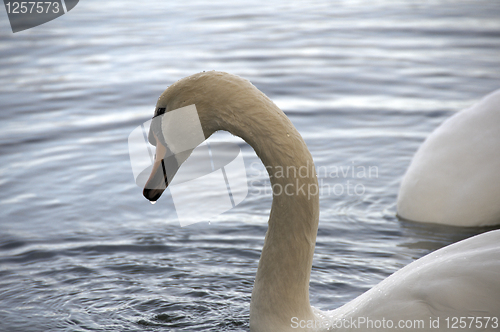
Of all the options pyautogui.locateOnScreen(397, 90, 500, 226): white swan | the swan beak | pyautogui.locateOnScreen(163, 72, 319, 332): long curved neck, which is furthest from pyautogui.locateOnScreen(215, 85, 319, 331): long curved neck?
pyautogui.locateOnScreen(397, 90, 500, 226): white swan

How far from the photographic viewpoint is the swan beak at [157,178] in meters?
2.93

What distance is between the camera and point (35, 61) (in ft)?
30.9

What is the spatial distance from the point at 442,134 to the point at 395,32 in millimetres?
6305

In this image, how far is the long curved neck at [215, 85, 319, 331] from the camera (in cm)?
270

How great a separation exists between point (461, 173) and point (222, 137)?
9.12ft

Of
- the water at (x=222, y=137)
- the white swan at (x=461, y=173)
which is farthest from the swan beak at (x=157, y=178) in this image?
the white swan at (x=461, y=173)

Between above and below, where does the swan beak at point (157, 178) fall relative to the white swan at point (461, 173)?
above

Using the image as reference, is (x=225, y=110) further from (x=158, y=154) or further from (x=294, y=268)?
(x=294, y=268)

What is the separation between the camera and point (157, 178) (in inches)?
116

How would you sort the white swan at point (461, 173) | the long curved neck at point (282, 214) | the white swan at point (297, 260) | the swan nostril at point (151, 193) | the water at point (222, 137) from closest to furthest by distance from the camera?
the white swan at point (297, 260), the long curved neck at point (282, 214), the swan nostril at point (151, 193), the water at point (222, 137), the white swan at point (461, 173)

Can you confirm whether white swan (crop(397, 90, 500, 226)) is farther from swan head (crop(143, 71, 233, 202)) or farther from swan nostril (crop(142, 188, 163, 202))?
swan nostril (crop(142, 188, 163, 202))

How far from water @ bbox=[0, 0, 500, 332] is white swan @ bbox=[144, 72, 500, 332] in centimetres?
51

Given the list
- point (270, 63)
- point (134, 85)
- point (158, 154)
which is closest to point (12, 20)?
point (134, 85)

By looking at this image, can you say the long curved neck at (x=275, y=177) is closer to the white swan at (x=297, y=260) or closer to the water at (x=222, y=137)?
the white swan at (x=297, y=260)
